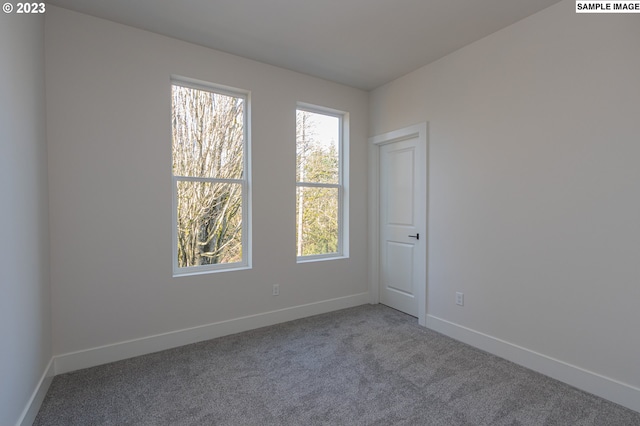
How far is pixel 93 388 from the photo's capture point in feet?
7.00

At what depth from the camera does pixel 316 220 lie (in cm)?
376

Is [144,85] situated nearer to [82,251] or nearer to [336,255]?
[82,251]

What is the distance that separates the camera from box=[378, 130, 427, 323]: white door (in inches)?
131

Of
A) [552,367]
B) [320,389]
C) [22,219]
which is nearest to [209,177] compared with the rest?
[22,219]

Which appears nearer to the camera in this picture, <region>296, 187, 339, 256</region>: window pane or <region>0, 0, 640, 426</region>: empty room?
<region>0, 0, 640, 426</region>: empty room

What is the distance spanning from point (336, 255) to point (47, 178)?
113 inches

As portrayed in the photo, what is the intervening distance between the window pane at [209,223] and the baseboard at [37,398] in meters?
1.14

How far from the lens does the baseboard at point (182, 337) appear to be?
239 cm

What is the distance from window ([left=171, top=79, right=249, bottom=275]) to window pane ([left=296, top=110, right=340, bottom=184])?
671 millimetres

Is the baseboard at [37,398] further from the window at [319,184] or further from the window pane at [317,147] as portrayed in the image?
the window pane at [317,147]

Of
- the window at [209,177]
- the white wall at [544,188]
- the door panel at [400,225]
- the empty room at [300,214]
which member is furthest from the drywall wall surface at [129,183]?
the white wall at [544,188]

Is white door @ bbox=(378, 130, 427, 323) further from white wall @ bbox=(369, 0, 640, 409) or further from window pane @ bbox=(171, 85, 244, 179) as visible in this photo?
window pane @ bbox=(171, 85, 244, 179)

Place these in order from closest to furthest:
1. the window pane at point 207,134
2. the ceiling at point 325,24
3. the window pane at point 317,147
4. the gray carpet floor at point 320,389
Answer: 1. the gray carpet floor at point 320,389
2. the ceiling at point 325,24
3. the window pane at point 207,134
4. the window pane at point 317,147

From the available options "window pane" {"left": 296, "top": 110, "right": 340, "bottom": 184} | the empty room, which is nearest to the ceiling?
the empty room
